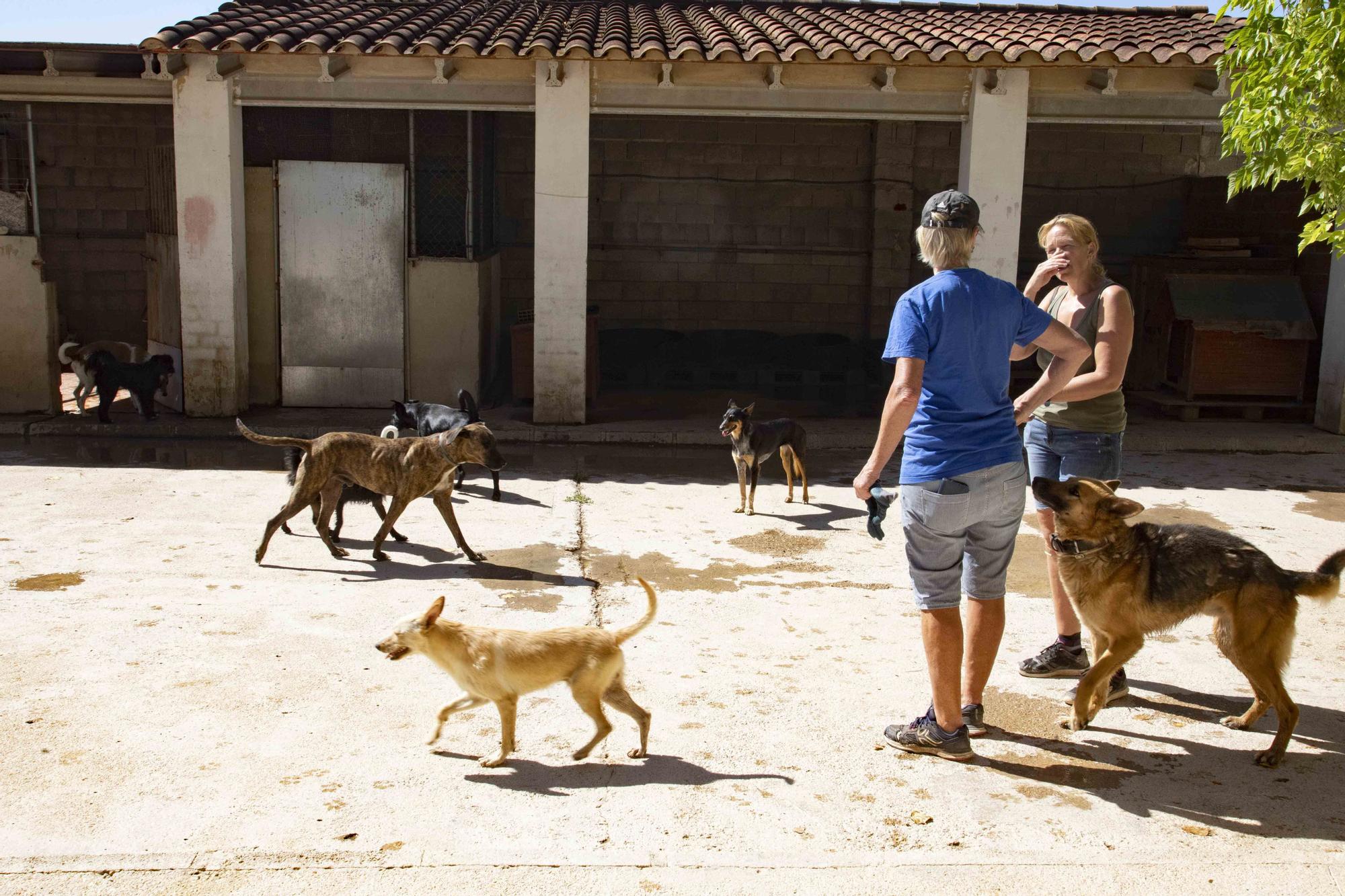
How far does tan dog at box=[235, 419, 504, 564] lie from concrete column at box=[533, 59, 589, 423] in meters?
4.28

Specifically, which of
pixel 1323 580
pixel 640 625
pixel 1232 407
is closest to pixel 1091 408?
pixel 1323 580

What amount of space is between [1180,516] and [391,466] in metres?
5.32

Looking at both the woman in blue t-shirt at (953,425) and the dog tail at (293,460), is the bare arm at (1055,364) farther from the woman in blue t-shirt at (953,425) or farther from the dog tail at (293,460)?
the dog tail at (293,460)

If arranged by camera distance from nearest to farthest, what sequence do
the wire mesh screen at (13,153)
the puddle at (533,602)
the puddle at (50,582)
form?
the puddle at (533,602)
the puddle at (50,582)
the wire mesh screen at (13,153)

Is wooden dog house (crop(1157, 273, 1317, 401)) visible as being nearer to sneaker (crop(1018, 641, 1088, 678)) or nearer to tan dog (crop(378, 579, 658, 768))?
sneaker (crop(1018, 641, 1088, 678))

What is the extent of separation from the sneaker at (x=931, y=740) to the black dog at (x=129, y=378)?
885 cm

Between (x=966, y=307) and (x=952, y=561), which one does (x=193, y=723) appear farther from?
(x=966, y=307)

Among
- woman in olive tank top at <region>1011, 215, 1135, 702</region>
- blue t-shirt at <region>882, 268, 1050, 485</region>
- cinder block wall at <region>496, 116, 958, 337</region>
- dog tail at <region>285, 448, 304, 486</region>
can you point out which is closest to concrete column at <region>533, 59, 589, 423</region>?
dog tail at <region>285, 448, 304, 486</region>

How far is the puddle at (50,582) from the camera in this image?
241 inches

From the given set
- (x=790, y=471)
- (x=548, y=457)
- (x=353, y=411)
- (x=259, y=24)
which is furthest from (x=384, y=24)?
(x=790, y=471)

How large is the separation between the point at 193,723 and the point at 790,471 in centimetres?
501

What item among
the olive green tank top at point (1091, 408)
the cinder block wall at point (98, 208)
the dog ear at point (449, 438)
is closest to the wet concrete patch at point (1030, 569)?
the olive green tank top at point (1091, 408)

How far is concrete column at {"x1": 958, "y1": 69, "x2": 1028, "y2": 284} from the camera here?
11.0 metres

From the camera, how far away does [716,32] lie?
11.8m
